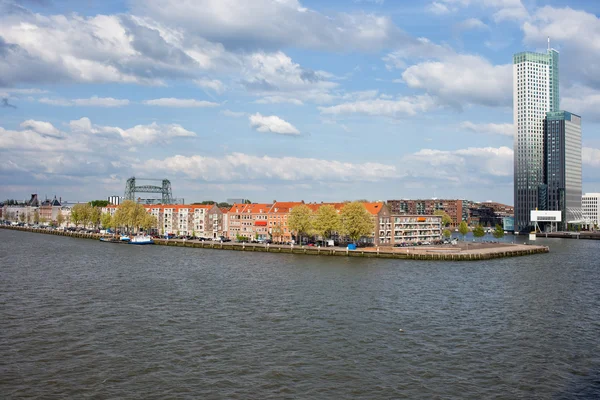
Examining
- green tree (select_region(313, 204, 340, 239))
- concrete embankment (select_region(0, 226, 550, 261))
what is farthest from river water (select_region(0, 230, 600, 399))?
green tree (select_region(313, 204, 340, 239))

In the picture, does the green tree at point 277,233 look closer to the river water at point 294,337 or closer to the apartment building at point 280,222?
the apartment building at point 280,222

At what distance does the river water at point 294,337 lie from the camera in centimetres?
2233

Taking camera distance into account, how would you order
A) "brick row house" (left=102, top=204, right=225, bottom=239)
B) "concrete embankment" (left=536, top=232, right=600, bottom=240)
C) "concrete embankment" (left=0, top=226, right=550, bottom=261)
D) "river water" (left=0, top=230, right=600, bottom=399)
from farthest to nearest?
"concrete embankment" (left=536, top=232, right=600, bottom=240), "brick row house" (left=102, top=204, right=225, bottom=239), "concrete embankment" (left=0, top=226, right=550, bottom=261), "river water" (left=0, top=230, right=600, bottom=399)

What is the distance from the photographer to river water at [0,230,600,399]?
2233 cm

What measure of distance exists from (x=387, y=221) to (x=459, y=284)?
55883 mm

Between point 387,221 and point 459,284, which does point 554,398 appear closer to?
point 459,284

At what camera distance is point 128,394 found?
21000mm

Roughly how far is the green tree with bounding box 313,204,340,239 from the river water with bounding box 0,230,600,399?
37.8 metres

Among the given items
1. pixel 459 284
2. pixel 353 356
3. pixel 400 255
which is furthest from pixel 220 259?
pixel 353 356

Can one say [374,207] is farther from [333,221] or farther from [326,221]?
[326,221]

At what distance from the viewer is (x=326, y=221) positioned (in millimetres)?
94250

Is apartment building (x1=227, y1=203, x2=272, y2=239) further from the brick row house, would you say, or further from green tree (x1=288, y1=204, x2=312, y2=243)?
green tree (x1=288, y1=204, x2=312, y2=243)

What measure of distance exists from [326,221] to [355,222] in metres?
6.59

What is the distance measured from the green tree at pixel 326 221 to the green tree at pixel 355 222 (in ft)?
5.99
